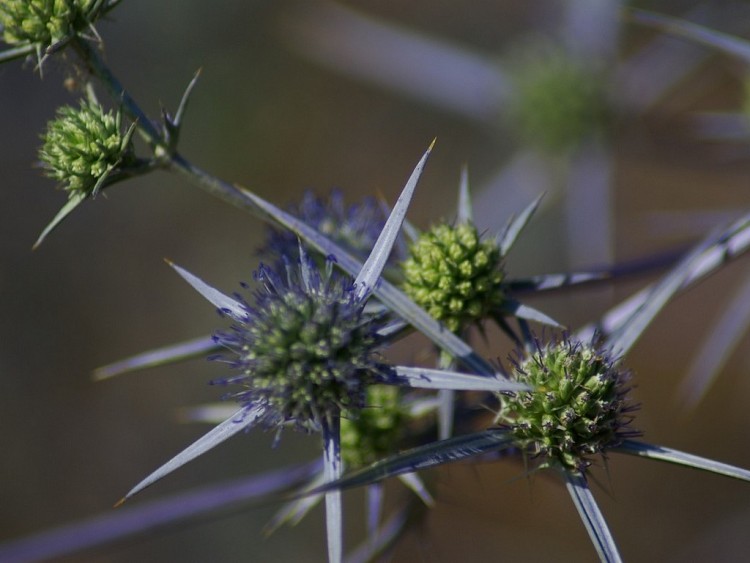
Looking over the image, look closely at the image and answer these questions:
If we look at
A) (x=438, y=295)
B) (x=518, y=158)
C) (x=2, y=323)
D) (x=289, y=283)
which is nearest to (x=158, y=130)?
(x=289, y=283)

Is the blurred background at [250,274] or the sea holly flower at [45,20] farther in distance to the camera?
the blurred background at [250,274]

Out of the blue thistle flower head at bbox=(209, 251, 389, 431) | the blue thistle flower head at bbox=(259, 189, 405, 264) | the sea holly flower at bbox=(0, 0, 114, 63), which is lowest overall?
the blue thistle flower head at bbox=(209, 251, 389, 431)

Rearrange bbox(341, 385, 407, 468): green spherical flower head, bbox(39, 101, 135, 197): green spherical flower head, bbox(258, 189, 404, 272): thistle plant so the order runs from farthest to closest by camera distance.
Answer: bbox(341, 385, 407, 468): green spherical flower head → bbox(258, 189, 404, 272): thistle plant → bbox(39, 101, 135, 197): green spherical flower head

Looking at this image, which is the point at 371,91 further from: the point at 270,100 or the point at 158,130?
the point at 158,130

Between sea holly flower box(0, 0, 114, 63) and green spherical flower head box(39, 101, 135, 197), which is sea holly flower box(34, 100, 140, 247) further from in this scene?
sea holly flower box(0, 0, 114, 63)

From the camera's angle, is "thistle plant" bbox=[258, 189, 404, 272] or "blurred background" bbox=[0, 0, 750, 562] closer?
"thistle plant" bbox=[258, 189, 404, 272]

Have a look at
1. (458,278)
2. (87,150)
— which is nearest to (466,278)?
(458,278)

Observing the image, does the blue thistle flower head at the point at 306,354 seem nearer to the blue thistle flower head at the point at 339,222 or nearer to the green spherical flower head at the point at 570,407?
the green spherical flower head at the point at 570,407

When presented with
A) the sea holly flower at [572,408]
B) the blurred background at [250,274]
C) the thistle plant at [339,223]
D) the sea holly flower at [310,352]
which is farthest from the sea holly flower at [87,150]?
the blurred background at [250,274]

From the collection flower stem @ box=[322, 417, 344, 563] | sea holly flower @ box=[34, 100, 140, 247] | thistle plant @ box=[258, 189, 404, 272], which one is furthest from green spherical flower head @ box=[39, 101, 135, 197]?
flower stem @ box=[322, 417, 344, 563]
